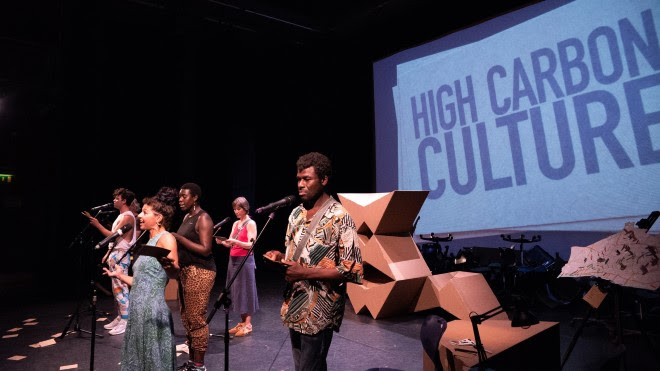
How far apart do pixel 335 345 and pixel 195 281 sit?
1.78 metres

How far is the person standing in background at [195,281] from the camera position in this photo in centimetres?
343

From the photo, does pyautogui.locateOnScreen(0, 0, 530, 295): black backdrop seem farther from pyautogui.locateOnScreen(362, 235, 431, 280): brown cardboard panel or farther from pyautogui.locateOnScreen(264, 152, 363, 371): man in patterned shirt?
pyautogui.locateOnScreen(264, 152, 363, 371): man in patterned shirt

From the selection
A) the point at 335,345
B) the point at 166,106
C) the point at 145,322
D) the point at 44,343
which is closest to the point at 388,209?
the point at 335,345

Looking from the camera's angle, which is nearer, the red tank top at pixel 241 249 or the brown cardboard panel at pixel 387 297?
the red tank top at pixel 241 249

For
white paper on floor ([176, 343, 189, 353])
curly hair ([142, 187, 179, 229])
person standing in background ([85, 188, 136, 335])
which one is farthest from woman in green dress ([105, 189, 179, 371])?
person standing in background ([85, 188, 136, 335])

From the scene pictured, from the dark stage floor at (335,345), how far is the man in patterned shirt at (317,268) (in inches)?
76.5

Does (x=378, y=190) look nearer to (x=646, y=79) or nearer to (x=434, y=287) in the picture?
(x=434, y=287)

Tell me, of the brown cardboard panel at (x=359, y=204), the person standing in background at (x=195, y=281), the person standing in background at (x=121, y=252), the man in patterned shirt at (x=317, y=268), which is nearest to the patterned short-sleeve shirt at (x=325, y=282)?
the man in patterned shirt at (x=317, y=268)

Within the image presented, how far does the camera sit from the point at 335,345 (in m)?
4.48

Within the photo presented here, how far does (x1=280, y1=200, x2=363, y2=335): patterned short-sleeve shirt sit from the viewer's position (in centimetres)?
206

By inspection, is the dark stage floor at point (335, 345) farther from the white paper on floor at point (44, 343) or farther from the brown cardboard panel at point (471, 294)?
the brown cardboard panel at point (471, 294)

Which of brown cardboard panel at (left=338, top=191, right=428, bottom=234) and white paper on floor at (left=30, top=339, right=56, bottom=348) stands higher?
brown cardboard panel at (left=338, top=191, right=428, bottom=234)

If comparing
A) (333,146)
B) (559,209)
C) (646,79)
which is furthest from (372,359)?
(333,146)

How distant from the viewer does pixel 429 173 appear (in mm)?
7668
